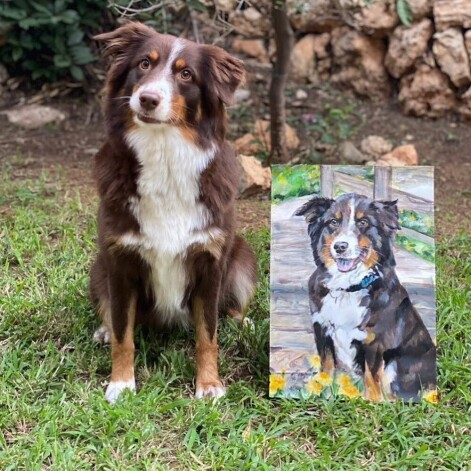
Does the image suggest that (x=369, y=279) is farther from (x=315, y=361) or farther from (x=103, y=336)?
(x=103, y=336)

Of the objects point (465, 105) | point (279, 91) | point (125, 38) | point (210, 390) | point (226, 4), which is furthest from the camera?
point (465, 105)

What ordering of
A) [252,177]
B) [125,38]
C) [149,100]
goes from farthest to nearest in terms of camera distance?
[252,177] < [125,38] < [149,100]

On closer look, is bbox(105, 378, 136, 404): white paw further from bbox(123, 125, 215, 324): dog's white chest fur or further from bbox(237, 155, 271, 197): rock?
bbox(237, 155, 271, 197): rock

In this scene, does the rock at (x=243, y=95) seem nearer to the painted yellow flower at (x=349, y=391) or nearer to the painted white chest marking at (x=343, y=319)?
the painted white chest marking at (x=343, y=319)

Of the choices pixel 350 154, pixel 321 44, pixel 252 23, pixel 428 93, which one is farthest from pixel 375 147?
pixel 252 23

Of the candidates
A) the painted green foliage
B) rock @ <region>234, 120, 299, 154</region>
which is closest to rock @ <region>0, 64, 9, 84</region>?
rock @ <region>234, 120, 299, 154</region>

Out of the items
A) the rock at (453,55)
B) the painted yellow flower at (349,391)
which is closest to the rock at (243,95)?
the rock at (453,55)

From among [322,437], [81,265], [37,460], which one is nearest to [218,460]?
[322,437]
